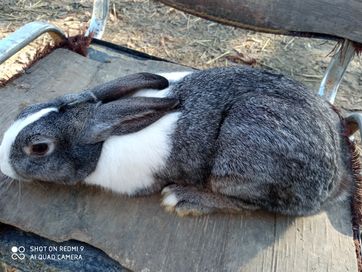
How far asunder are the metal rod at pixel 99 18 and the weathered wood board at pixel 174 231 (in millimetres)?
1077

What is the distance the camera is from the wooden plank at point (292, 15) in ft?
7.07

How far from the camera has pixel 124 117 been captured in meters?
1.69

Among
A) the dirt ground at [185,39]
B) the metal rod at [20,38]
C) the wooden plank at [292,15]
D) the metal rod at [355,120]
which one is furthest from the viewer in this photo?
the dirt ground at [185,39]

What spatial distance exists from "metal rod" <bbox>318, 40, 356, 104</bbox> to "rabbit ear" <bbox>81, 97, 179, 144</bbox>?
2.99 feet

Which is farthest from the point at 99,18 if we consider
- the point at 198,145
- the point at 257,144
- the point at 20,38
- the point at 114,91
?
the point at 257,144

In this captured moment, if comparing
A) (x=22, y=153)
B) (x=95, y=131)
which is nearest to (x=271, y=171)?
(x=95, y=131)

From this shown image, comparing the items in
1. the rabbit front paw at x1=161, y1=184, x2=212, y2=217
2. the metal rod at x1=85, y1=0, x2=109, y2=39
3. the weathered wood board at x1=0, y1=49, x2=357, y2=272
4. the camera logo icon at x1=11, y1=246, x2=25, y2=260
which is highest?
the metal rod at x1=85, y1=0, x2=109, y2=39

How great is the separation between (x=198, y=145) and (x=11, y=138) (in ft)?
2.04

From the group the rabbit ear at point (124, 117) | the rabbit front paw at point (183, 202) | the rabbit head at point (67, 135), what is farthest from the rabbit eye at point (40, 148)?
the rabbit front paw at point (183, 202)

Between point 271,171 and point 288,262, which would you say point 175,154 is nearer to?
point 271,171

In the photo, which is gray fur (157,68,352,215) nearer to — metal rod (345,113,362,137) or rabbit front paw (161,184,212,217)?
rabbit front paw (161,184,212,217)

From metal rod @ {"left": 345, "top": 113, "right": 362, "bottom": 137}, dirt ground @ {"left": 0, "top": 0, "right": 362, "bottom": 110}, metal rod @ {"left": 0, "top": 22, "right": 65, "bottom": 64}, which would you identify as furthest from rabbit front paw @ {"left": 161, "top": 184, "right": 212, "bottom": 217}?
dirt ground @ {"left": 0, "top": 0, "right": 362, "bottom": 110}

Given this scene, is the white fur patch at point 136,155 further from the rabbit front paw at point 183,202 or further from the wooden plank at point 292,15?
the wooden plank at point 292,15

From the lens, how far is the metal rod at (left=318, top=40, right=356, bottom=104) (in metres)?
2.23
